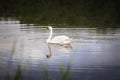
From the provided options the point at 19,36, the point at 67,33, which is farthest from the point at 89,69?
the point at 67,33

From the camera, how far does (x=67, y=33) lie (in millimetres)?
17672

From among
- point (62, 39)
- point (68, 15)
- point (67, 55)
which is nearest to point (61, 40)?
point (62, 39)

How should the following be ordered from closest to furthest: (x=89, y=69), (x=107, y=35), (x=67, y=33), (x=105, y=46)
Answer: (x=89, y=69) → (x=105, y=46) → (x=107, y=35) → (x=67, y=33)

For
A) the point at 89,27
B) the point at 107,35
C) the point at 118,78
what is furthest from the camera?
the point at 89,27

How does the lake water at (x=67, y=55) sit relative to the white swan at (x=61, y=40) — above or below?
below

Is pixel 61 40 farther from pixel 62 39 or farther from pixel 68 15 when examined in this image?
pixel 68 15

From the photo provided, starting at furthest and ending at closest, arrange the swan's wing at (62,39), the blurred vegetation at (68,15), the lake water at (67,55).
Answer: the blurred vegetation at (68,15)
the swan's wing at (62,39)
the lake water at (67,55)

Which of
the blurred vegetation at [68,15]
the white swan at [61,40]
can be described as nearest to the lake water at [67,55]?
the white swan at [61,40]

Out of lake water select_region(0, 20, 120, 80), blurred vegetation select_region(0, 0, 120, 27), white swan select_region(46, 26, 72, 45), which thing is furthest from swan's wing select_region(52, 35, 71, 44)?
blurred vegetation select_region(0, 0, 120, 27)

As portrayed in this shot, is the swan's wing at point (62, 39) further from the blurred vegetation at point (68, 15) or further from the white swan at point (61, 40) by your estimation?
the blurred vegetation at point (68, 15)

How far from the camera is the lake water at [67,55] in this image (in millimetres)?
9609

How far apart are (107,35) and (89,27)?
3.24 meters

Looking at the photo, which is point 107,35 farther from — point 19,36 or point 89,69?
point 89,69

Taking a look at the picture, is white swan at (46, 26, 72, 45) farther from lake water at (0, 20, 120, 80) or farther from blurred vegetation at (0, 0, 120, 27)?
blurred vegetation at (0, 0, 120, 27)
